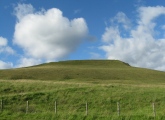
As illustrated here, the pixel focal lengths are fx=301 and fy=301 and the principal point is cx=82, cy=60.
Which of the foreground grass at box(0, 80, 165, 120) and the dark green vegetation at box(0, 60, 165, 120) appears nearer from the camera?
the dark green vegetation at box(0, 60, 165, 120)

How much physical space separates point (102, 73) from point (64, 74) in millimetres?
13870

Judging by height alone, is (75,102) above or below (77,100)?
below

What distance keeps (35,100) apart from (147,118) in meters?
20.8

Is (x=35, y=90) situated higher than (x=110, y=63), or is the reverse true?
(x=110, y=63)

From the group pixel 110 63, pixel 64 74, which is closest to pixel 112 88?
pixel 64 74

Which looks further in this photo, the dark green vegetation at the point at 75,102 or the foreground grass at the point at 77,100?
the foreground grass at the point at 77,100

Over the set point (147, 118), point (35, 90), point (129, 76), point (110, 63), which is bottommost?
point (147, 118)

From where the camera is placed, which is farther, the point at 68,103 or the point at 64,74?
the point at 64,74

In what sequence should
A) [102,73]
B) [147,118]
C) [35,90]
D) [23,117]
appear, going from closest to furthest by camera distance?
1. [147,118]
2. [23,117]
3. [35,90]
4. [102,73]

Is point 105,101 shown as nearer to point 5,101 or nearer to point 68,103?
point 68,103

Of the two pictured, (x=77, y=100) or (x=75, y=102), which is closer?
(x=75, y=102)

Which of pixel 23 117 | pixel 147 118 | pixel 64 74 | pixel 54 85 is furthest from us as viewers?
pixel 64 74

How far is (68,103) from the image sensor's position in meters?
43.7

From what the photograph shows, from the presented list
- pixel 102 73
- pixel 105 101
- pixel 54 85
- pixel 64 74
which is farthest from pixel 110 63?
pixel 105 101
